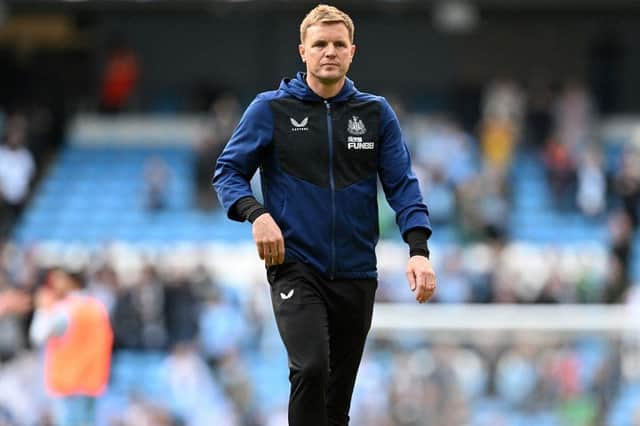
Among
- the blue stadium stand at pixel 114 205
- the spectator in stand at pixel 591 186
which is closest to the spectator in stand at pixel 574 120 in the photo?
the spectator in stand at pixel 591 186

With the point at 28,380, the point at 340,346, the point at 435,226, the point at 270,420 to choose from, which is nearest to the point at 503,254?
the point at 435,226

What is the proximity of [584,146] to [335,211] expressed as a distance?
15597 mm

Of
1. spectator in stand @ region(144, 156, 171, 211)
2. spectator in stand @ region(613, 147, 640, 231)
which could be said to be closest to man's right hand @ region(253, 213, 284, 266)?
spectator in stand @ region(613, 147, 640, 231)

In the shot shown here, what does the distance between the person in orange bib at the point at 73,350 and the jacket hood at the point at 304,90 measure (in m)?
5.88

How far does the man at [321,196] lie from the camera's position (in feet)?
19.4

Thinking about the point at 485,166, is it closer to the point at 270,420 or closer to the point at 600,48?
the point at 600,48

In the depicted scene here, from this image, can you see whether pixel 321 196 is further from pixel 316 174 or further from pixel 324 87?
pixel 324 87

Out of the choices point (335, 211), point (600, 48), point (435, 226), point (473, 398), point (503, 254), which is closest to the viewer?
point (335, 211)

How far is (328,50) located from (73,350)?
6428 millimetres

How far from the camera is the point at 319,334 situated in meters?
5.90

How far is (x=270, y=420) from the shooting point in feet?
42.0

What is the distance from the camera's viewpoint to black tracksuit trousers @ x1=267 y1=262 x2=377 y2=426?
588 cm

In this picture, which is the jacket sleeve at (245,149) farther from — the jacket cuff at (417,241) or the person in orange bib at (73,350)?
the person in orange bib at (73,350)

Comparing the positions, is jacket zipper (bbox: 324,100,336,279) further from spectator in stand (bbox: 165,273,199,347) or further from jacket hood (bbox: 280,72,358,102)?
spectator in stand (bbox: 165,273,199,347)
